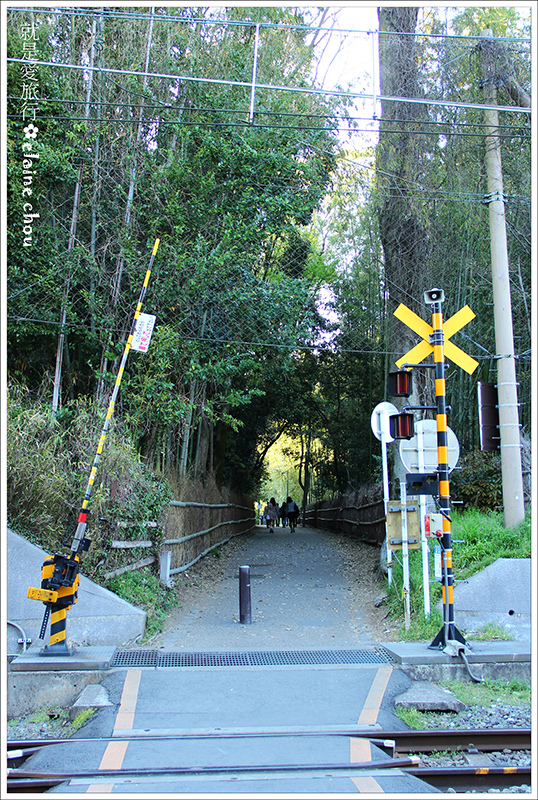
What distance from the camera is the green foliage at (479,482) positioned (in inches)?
396

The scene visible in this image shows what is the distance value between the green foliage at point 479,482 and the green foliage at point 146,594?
17.2ft

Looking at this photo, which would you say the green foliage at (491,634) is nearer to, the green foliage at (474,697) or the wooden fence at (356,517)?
the green foliage at (474,697)

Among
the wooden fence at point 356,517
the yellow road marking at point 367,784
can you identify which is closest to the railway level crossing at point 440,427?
the yellow road marking at point 367,784

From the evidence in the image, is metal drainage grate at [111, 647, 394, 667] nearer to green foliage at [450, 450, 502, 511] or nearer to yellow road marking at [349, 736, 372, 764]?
yellow road marking at [349, 736, 372, 764]

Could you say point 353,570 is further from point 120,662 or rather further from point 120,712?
point 120,712

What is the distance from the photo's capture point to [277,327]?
35.5ft

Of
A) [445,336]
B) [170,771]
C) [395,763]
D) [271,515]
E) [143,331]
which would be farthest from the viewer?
[271,515]

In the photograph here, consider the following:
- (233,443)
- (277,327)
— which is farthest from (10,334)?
(233,443)

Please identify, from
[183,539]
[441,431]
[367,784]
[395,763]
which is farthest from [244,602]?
[367,784]

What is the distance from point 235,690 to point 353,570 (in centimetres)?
766

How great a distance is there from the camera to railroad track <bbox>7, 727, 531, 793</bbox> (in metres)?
3.98

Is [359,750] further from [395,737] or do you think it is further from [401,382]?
[401,382]

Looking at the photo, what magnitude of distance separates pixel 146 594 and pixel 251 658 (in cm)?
194

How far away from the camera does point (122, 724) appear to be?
16.0ft
